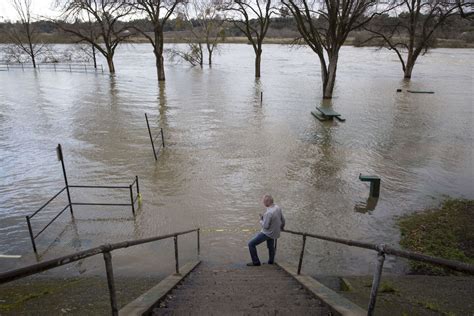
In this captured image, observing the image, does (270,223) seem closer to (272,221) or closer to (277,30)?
(272,221)

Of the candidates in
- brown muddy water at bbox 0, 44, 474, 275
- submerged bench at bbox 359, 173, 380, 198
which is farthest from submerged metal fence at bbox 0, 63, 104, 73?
submerged bench at bbox 359, 173, 380, 198

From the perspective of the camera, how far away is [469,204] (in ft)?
34.5

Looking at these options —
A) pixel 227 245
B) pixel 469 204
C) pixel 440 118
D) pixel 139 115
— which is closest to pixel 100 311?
pixel 227 245

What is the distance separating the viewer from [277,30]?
11488cm

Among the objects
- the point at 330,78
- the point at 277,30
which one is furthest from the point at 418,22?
the point at 277,30

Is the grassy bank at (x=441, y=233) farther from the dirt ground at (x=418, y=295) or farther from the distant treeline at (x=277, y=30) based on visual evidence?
the distant treeline at (x=277, y=30)

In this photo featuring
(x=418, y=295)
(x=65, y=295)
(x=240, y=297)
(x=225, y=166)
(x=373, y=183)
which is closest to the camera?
(x=240, y=297)

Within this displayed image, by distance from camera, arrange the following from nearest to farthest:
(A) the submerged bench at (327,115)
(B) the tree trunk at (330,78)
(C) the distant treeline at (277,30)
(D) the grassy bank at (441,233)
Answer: (D) the grassy bank at (441,233)
(A) the submerged bench at (327,115)
(B) the tree trunk at (330,78)
(C) the distant treeline at (277,30)

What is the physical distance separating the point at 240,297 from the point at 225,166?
373 inches

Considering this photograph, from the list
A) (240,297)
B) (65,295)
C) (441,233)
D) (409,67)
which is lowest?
(441,233)

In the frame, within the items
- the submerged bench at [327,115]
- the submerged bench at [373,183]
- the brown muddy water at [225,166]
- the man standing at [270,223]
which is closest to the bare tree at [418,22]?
the brown muddy water at [225,166]

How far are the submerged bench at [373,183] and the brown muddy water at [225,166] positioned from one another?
1.00 feet

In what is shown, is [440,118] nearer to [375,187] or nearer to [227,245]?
[375,187]

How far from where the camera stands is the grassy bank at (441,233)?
7754 mm
